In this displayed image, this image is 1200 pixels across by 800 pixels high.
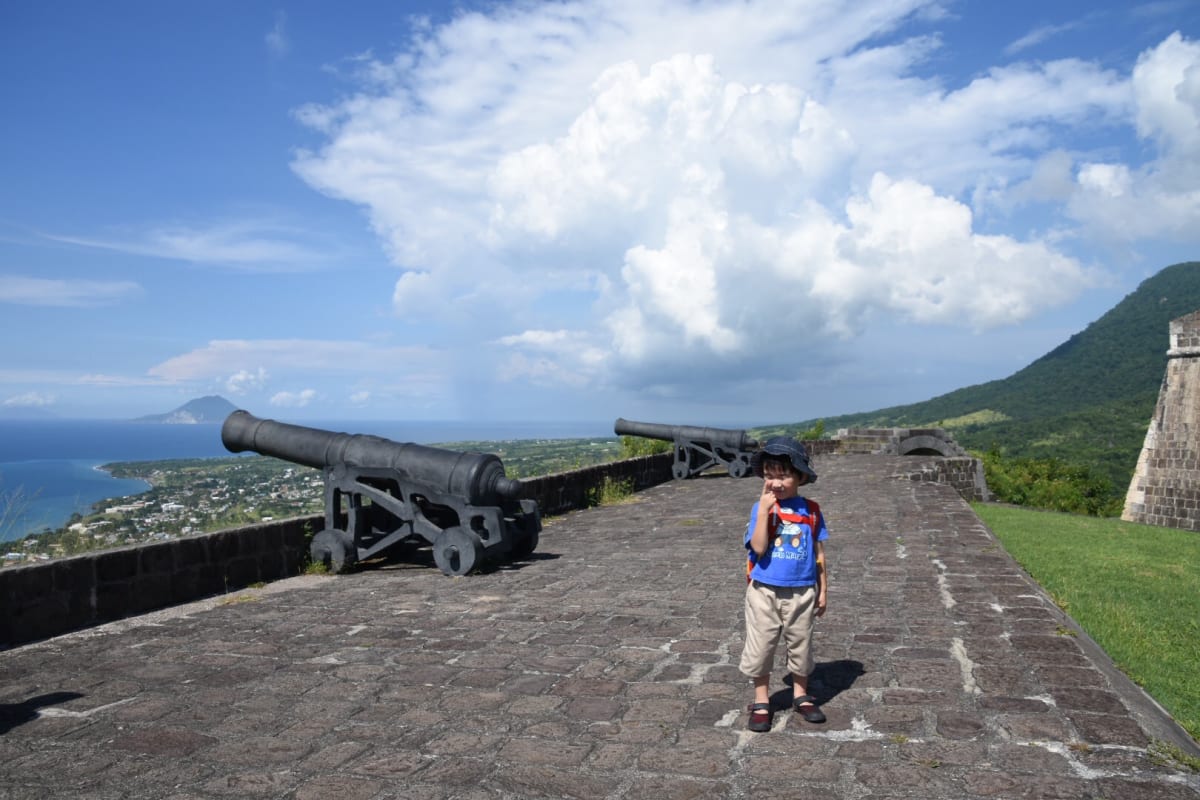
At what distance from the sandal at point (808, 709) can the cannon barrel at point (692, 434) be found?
14417 millimetres

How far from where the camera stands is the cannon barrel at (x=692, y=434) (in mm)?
18203

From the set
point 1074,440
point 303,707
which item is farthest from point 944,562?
point 1074,440

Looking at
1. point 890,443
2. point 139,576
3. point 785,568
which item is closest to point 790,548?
point 785,568

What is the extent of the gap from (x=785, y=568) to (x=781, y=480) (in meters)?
0.36

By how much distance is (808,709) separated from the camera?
3.70 metres

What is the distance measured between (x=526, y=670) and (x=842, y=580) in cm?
327

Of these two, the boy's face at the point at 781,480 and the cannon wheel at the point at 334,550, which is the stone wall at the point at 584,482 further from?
the boy's face at the point at 781,480

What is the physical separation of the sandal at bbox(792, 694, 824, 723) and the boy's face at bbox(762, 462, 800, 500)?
0.84m

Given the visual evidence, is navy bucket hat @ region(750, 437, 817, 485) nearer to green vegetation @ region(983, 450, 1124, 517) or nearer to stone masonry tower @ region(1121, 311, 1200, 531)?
green vegetation @ region(983, 450, 1124, 517)

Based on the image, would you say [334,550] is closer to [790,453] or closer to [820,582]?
[820,582]

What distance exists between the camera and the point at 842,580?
690cm

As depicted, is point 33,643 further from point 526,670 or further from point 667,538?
point 667,538

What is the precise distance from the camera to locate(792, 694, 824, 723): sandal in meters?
3.65

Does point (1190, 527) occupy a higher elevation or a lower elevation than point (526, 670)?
lower
